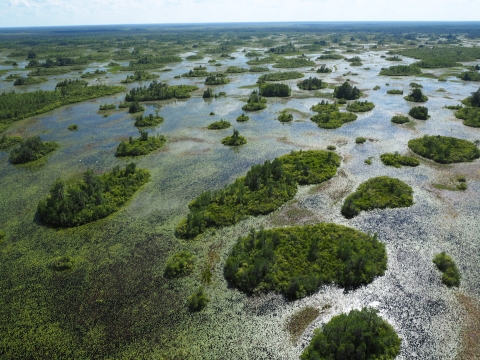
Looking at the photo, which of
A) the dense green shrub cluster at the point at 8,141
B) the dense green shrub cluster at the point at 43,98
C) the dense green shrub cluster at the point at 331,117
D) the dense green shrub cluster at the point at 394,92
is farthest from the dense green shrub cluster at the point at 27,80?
the dense green shrub cluster at the point at 394,92

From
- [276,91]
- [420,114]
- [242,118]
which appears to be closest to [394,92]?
[420,114]

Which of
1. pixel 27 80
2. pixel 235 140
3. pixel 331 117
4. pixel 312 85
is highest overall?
pixel 27 80

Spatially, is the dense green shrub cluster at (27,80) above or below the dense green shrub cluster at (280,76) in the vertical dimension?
above

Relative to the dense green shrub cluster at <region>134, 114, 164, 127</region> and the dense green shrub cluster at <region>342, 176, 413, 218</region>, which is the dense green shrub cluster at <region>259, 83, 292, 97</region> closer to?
the dense green shrub cluster at <region>134, 114, 164, 127</region>

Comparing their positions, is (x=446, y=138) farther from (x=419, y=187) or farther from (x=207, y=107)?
(x=207, y=107)

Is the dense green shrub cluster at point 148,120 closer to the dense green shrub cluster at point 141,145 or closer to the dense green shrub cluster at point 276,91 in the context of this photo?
the dense green shrub cluster at point 141,145

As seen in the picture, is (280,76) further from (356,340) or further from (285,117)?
(356,340)

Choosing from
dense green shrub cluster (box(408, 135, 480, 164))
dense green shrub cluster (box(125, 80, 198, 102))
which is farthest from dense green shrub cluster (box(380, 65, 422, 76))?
dense green shrub cluster (box(125, 80, 198, 102))
